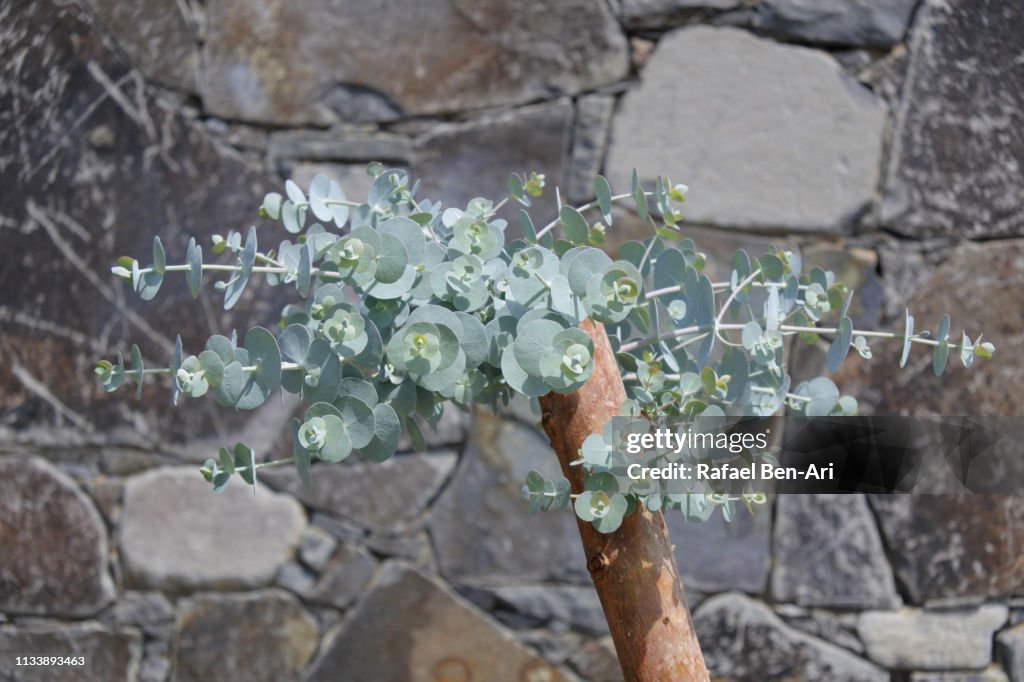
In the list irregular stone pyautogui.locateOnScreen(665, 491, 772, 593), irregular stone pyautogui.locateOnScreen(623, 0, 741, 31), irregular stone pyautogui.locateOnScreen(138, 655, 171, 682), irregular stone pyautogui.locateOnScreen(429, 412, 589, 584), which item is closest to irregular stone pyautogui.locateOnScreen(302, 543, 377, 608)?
irregular stone pyautogui.locateOnScreen(429, 412, 589, 584)

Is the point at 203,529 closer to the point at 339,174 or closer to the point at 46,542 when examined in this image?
the point at 46,542

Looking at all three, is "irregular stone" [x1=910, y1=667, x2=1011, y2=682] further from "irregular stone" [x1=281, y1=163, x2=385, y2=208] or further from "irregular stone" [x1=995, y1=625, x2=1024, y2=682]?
"irregular stone" [x1=281, y1=163, x2=385, y2=208]

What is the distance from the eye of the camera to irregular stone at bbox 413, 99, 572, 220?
1.36m

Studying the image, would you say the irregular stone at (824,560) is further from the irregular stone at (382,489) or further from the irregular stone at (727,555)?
the irregular stone at (382,489)

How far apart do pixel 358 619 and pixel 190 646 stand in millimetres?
254

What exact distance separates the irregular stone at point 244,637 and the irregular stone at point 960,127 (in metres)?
1.07

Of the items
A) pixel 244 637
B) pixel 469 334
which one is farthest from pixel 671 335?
pixel 244 637

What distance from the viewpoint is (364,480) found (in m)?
1.37

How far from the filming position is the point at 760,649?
4.53 feet

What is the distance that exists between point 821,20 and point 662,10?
0.24 meters

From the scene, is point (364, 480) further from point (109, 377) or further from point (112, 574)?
point (109, 377)

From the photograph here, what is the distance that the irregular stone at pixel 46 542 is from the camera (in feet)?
4.50

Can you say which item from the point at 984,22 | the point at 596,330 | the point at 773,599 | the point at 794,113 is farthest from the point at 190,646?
the point at 984,22

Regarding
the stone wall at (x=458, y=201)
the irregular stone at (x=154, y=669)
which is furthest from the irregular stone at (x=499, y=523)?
the irregular stone at (x=154, y=669)
